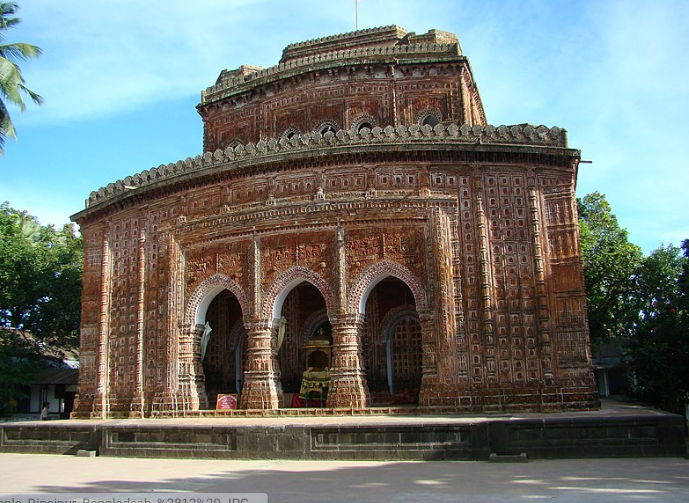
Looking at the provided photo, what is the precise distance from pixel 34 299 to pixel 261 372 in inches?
494

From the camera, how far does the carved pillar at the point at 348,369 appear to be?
14164 mm

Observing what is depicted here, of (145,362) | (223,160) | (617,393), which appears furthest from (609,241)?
(145,362)

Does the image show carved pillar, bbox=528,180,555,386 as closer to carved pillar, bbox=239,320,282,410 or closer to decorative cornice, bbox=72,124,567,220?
decorative cornice, bbox=72,124,567,220

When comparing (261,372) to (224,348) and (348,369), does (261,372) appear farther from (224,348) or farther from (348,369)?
(224,348)

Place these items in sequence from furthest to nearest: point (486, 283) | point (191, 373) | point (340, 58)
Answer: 1. point (340, 58)
2. point (191, 373)
3. point (486, 283)

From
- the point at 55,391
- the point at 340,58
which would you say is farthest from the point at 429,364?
the point at 55,391

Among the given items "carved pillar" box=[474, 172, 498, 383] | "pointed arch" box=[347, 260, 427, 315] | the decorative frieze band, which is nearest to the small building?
the decorative frieze band

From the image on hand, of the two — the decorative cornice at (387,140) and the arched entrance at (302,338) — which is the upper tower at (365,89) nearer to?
the decorative cornice at (387,140)

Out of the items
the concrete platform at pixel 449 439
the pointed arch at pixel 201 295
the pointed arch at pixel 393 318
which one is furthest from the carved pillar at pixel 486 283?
the pointed arch at pixel 201 295

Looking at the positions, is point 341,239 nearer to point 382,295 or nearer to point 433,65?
point 382,295

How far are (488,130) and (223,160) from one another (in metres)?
6.29

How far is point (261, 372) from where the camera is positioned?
1511cm

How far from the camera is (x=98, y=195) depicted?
60.5 feet

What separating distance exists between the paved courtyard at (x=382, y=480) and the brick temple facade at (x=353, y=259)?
452cm
